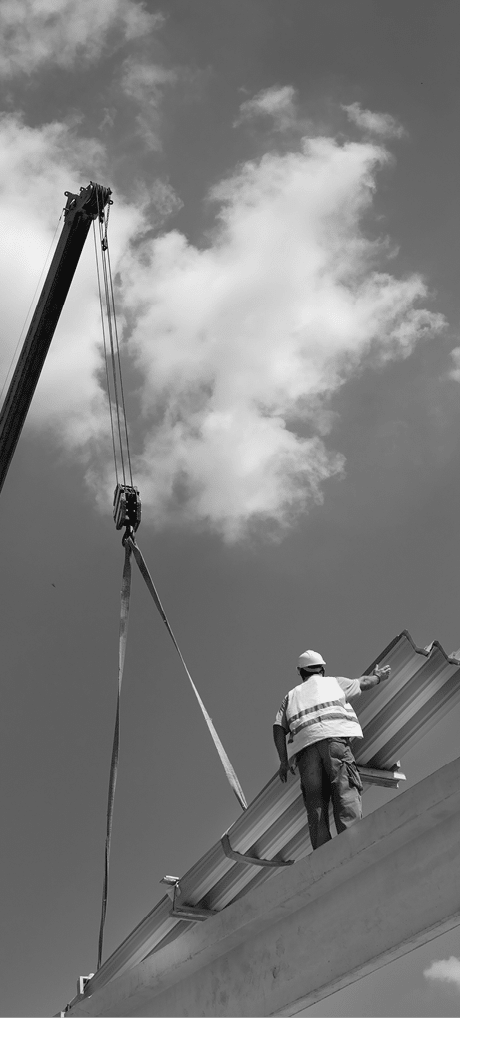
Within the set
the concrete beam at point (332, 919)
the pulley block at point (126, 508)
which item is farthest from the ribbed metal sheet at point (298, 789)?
the pulley block at point (126, 508)

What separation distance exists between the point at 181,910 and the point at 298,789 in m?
1.64

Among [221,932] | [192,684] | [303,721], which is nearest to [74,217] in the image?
[192,684]

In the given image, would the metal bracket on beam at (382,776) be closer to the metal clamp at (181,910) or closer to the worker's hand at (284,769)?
the worker's hand at (284,769)

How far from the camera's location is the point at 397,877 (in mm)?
5168

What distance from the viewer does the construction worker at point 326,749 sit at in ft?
21.7

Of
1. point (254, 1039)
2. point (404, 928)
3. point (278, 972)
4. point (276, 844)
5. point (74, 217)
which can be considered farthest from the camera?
point (74, 217)

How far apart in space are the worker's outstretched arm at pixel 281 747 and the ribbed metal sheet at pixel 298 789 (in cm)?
12

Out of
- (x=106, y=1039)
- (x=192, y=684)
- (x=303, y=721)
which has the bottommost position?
(x=106, y=1039)

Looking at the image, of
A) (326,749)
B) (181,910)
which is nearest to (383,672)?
(326,749)

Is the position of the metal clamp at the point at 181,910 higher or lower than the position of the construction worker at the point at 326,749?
lower

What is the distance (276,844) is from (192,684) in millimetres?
2185

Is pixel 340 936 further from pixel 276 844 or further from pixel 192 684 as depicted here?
pixel 192 684

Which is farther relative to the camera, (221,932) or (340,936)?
(221,932)

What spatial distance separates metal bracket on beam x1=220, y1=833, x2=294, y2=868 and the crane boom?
10395 millimetres
